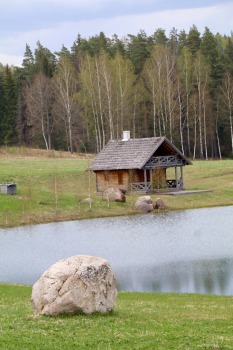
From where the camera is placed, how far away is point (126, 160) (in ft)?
202

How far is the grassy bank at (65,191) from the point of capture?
51428 millimetres

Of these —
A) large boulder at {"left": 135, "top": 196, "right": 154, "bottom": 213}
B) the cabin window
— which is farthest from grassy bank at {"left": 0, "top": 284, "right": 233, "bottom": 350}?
the cabin window

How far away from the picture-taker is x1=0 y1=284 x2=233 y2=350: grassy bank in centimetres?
1323

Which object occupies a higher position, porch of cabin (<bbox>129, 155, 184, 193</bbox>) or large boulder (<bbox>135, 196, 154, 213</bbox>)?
porch of cabin (<bbox>129, 155, 184, 193</bbox>)

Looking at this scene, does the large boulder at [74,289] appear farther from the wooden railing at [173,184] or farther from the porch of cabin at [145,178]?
the wooden railing at [173,184]

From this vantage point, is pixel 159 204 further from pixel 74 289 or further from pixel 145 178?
pixel 74 289

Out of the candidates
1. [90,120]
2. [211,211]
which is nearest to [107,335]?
[211,211]

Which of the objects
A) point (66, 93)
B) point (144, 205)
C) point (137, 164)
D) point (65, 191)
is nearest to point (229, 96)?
point (66, 93)

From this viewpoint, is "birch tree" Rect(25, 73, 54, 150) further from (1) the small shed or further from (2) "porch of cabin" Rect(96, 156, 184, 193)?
(1) the small shed

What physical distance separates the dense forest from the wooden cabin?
2695 centimetres

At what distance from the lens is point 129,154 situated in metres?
62.1

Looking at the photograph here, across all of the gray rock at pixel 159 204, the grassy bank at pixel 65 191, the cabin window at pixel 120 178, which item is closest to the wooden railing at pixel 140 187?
A: the cabin window at pixel 120 178

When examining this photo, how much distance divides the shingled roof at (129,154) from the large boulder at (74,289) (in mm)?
42924

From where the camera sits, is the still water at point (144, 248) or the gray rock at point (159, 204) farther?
the gray rock at point (159, 204)
